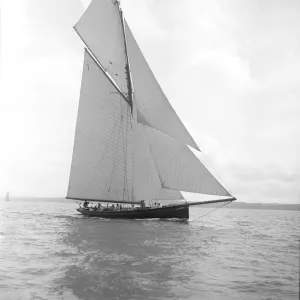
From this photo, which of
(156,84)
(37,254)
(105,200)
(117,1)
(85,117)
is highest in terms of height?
(117,1)

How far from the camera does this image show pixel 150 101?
34.2 m

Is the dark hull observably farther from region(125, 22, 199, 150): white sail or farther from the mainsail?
region(125, 22, 199, 150): white sail

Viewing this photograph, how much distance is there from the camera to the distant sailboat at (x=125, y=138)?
3069cm

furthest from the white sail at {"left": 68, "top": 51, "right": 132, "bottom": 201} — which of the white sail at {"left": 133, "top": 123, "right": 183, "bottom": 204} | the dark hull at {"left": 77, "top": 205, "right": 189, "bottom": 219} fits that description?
the dark hull at {"left": 77, "top": 205, "right": 189, "bottom": 219}

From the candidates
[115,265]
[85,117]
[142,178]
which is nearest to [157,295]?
[115,265]

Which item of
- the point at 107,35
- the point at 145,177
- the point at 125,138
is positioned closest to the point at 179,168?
the point at 145,177

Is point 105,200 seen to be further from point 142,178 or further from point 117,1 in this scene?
point 117,1

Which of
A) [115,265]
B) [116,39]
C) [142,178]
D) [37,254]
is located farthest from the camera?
[116,39]

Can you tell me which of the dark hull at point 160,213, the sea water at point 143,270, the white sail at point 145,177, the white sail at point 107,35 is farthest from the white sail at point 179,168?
the white sail at point 107,35

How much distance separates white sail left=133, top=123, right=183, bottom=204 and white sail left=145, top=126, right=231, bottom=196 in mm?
676

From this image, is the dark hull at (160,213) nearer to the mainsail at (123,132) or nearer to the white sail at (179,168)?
the mainsail at (123,132)

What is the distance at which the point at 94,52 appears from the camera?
40.0 metres

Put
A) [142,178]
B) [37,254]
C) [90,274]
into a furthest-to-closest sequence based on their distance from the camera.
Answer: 1. [142,178]
2. [37,254]
3. [90,274]

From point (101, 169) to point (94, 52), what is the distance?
1456 centimetres
